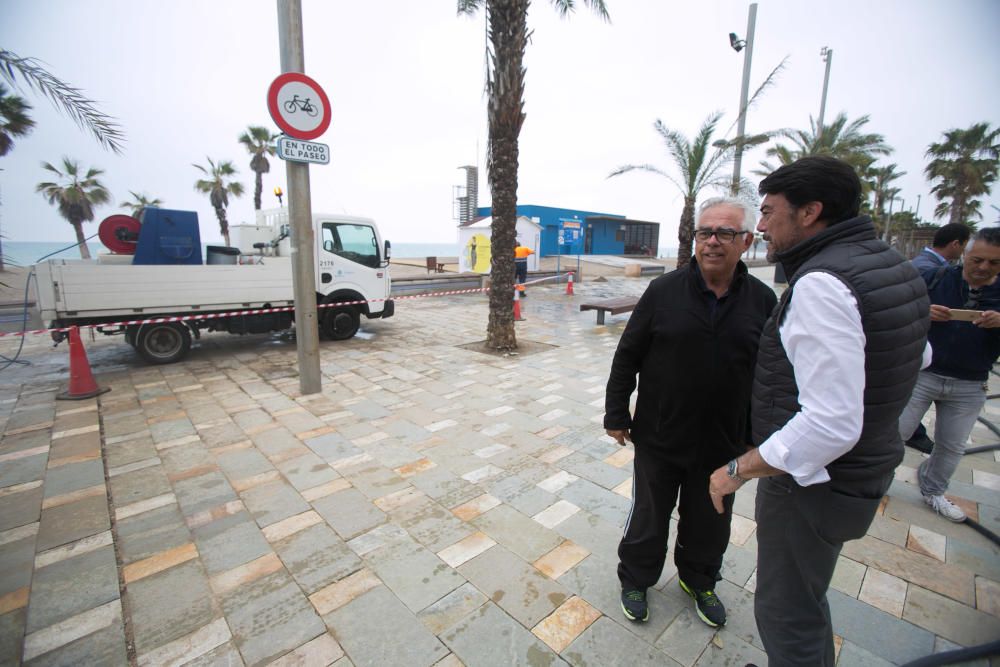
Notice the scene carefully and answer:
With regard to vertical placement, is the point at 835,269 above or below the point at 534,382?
above

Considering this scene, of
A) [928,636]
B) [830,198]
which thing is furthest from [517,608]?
[830,198]

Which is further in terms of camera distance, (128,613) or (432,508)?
(432,508)

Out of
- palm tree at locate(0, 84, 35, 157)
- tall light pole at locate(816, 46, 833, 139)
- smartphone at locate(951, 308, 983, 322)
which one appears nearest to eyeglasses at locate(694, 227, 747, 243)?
smartphone at locate(951, 308, 983, 322)

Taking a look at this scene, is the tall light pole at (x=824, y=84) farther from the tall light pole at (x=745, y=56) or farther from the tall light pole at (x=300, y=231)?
the tall light pole at (x=300, y=231)

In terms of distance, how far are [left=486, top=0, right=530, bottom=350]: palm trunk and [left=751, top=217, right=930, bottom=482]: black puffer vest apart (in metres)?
5.96

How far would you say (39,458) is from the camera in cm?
391

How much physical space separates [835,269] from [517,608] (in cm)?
213

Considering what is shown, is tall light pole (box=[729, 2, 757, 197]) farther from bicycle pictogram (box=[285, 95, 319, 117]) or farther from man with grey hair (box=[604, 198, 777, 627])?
man with grey hair (box=[604, 198, 777, 627])

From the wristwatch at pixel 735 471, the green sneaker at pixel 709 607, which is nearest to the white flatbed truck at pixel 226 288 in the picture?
the green sneaker at pixel 709 607

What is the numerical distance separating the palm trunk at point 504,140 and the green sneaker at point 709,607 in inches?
220

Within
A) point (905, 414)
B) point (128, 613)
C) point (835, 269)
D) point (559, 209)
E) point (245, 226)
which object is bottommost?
point (128, 613)

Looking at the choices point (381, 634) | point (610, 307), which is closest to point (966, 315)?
point (381, 634)

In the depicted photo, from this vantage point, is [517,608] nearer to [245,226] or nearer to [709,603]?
[709,603]

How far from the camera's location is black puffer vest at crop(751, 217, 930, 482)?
51.6 inches
